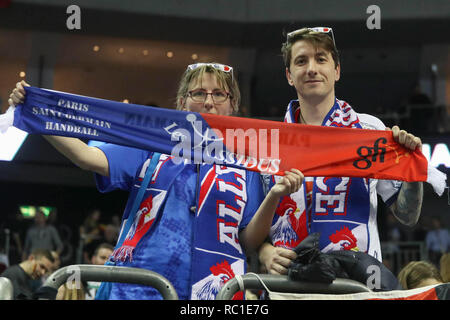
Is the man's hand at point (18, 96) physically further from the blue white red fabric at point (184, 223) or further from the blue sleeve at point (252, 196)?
the blue sleeve at point (252, 196)

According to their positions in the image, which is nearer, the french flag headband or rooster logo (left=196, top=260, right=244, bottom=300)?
rooster logo (left=196, top=260, right=244, bottom=300)

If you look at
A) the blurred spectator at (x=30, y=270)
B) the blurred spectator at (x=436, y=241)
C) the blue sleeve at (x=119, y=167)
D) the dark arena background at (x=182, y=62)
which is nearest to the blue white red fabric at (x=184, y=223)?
the blue sleeve at (x=119, y=167)

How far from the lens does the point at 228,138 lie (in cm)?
286

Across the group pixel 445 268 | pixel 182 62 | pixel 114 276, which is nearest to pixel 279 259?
pixel 114 276

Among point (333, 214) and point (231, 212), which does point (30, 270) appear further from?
point (333, 214)

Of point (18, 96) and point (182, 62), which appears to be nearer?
point (18, 96)

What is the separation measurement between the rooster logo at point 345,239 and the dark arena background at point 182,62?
988cm

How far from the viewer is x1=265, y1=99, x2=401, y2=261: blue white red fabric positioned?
2625 millimetres

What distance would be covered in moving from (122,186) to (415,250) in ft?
32.4

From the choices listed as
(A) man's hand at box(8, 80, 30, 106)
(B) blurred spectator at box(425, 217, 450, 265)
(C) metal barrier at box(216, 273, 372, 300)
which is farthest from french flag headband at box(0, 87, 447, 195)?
(B) blurred spectator at box(425, 217, 450, 265)

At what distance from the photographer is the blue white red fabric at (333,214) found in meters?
2.62

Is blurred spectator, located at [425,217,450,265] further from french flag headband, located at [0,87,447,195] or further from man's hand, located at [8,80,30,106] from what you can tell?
man's hand, located at [8,80,30,106]

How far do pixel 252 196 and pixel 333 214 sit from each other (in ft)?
1.09

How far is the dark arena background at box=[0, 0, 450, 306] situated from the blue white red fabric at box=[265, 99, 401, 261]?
9730 millimetres
